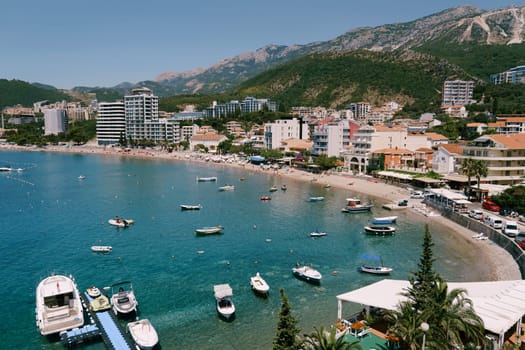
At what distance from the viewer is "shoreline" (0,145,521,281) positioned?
1415 inches

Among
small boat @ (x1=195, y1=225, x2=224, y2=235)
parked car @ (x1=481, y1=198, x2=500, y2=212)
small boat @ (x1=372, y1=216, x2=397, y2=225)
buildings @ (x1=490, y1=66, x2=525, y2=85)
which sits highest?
buildings @ (x1=490, y1=66, x2=525, y2=85)

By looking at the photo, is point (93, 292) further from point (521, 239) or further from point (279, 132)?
point (279, 132)

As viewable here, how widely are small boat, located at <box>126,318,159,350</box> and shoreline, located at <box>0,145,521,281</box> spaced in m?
27.2

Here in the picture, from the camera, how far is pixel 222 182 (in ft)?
297

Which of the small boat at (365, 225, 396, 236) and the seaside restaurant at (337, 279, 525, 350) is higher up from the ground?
the seaside restaurant at (337, 279, 525, 350)

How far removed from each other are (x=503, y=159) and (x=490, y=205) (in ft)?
40.1

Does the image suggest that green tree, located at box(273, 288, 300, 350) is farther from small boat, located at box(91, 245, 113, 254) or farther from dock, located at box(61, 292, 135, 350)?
small boat, located at box(91, 245, 113, 254)

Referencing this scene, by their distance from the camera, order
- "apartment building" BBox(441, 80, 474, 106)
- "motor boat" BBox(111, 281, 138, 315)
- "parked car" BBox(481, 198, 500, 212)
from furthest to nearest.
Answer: "apartment building" BBox(441, 80, 474, 106)
"parked car" BBox(481, 198, 500, 212)
"motor boat" BBox(111, 281, 138, 315)

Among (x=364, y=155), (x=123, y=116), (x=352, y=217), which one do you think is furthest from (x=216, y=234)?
(x=123, y=116)

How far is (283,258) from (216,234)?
38.5 ft

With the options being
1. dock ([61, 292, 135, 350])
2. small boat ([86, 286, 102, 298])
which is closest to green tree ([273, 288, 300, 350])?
dock ([61, 292, 135, 350])

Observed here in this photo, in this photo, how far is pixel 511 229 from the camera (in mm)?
41969

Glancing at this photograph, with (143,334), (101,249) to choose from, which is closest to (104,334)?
(143,334)

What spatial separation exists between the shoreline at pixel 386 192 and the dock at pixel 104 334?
29.0 m
